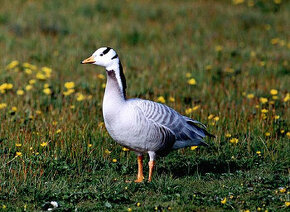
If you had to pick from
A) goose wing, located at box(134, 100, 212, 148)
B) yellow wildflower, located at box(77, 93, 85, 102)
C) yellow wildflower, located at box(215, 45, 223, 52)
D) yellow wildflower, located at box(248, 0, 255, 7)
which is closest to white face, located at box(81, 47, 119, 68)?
goose wing, located at box(134, 100, 212, 148)

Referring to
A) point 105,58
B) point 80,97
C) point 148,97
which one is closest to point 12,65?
point 80,97

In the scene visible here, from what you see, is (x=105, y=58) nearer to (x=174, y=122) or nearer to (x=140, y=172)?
(x=174, y=122)

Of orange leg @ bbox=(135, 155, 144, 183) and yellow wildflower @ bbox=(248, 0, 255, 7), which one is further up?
yellow wildflower @ bbox=(248, 0, 255, 7)

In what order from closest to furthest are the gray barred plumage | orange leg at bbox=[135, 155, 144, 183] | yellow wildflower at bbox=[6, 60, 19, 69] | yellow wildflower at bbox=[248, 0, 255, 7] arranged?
the gray barred plumage
orange leg at bbox=[135, 155, 144, 183]
yellow wildflower at bbox=[6, 60, 19, 69]
yellow wildflower at bbox=[248, 0, 255, 7]

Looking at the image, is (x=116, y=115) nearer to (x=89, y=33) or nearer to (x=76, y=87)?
(x=76, y=87)

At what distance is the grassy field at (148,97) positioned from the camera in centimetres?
651

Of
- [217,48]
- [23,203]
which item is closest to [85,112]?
[23,203]

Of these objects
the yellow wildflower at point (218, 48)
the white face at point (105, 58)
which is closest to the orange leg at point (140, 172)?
the white face at point (105, 58)

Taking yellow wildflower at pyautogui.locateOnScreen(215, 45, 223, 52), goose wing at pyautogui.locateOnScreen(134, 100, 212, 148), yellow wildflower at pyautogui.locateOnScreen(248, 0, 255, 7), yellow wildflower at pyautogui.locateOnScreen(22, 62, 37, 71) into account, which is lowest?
goose wing at pyautogui.locateOnScreen(134, 100, 212, 148)

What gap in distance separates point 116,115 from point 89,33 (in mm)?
8139

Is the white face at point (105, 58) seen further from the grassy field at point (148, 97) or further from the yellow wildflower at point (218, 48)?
the yellow wildflower at point (218, 48)

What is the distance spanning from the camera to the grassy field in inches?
256

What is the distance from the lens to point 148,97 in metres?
10.2

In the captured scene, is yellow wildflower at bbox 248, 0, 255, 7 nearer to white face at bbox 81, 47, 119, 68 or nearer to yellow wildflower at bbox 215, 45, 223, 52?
yellow wildflower at bbox 215, 45, 223, 52
